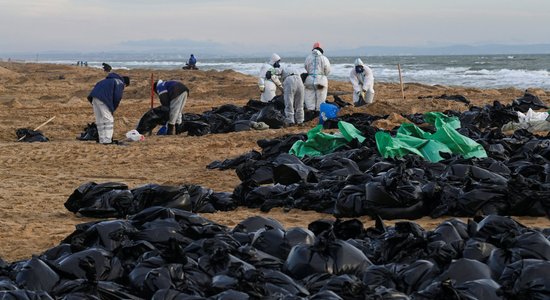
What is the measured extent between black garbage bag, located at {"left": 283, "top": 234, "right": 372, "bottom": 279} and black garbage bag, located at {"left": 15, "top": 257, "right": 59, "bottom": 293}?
139 cm

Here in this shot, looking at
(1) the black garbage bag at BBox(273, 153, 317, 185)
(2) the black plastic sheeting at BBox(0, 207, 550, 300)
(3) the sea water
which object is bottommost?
(3) the sea water

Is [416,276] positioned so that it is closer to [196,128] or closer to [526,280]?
[526,280]

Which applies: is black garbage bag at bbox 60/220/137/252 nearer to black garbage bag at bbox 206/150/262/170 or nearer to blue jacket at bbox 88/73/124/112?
black garbage bag at bbox 206/150/262/170

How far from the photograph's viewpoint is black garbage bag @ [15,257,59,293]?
455 centimetres

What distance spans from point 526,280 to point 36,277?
2.78 metres

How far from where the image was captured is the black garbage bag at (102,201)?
24.0 feet

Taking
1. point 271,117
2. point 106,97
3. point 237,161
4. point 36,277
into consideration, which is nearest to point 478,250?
point 36,277

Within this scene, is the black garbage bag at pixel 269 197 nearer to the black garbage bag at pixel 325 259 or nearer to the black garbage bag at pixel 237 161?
the black garbage bag at pixel 237 161

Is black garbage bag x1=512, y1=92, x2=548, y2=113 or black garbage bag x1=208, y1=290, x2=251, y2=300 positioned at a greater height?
black garbage bag x1=208, y1=290, x2=251, y2=300

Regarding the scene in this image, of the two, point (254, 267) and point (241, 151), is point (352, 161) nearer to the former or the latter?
point (241, 151)

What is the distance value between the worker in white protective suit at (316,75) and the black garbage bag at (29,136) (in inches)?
206

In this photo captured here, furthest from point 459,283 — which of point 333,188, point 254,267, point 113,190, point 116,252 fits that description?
point 113,190

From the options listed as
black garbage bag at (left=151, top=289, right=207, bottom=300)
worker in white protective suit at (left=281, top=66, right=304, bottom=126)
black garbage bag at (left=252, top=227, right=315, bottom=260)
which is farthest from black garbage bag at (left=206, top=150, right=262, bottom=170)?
Result: black garbage bag at (left=151, top=289, right=207, bottom=300)

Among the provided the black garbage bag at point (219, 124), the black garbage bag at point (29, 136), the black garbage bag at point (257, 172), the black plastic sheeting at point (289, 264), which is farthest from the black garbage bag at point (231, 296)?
the black garbage bag at point (29, 136)
